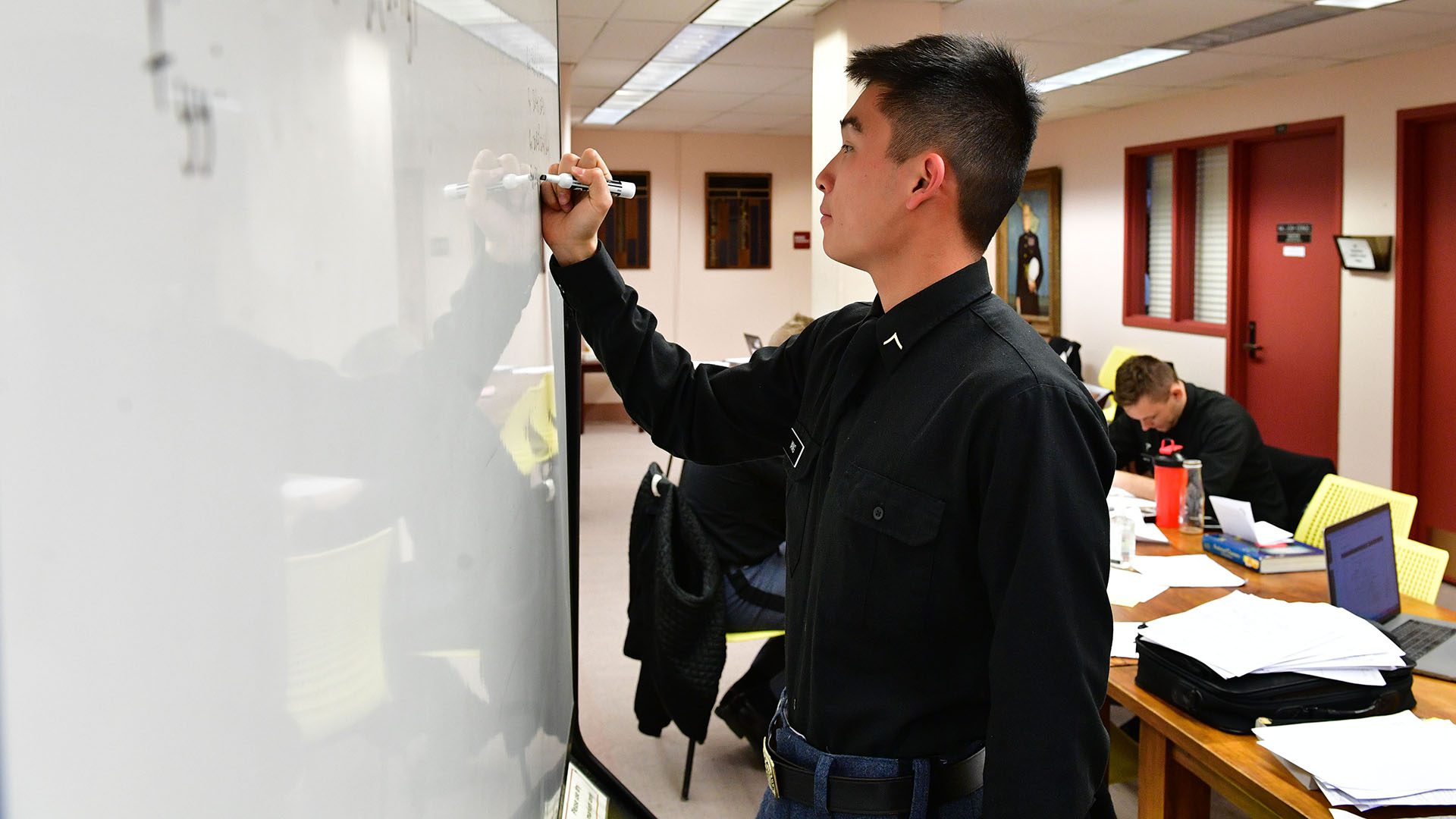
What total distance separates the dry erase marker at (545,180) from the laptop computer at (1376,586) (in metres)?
1.71

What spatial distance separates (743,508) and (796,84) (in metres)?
5.06

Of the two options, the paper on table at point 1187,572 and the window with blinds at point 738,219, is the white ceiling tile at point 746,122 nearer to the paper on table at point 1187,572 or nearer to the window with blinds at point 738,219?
the window with blinds at point 738,219

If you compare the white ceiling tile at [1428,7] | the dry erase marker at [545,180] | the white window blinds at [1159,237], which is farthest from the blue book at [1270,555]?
the white window blinds at [1159,237]

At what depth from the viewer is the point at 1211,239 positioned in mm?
7598

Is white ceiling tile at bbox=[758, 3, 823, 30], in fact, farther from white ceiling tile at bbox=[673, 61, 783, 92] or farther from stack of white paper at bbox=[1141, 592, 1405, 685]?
stack of white paper at bbox=[1141, 592, 1405, 685]

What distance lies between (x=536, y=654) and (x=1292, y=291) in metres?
6.87

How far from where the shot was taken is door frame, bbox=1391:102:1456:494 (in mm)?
5688

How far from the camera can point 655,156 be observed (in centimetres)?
1049

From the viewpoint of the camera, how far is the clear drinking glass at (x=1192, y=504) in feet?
10.5

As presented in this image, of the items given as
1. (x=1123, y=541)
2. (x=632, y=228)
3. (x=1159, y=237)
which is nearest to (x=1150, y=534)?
(x=1123, y=541)

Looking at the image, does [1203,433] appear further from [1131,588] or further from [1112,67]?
[1112,67]

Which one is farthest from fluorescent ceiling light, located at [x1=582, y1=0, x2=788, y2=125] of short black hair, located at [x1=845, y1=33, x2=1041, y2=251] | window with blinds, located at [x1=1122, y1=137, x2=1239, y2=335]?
short black hair, located at [x1=845, y1=33, x2=1041, y2=251]

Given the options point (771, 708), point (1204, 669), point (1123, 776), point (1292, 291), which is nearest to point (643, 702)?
point (771, 708)

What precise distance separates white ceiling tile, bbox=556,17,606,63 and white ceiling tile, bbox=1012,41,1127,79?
2.10 metres
